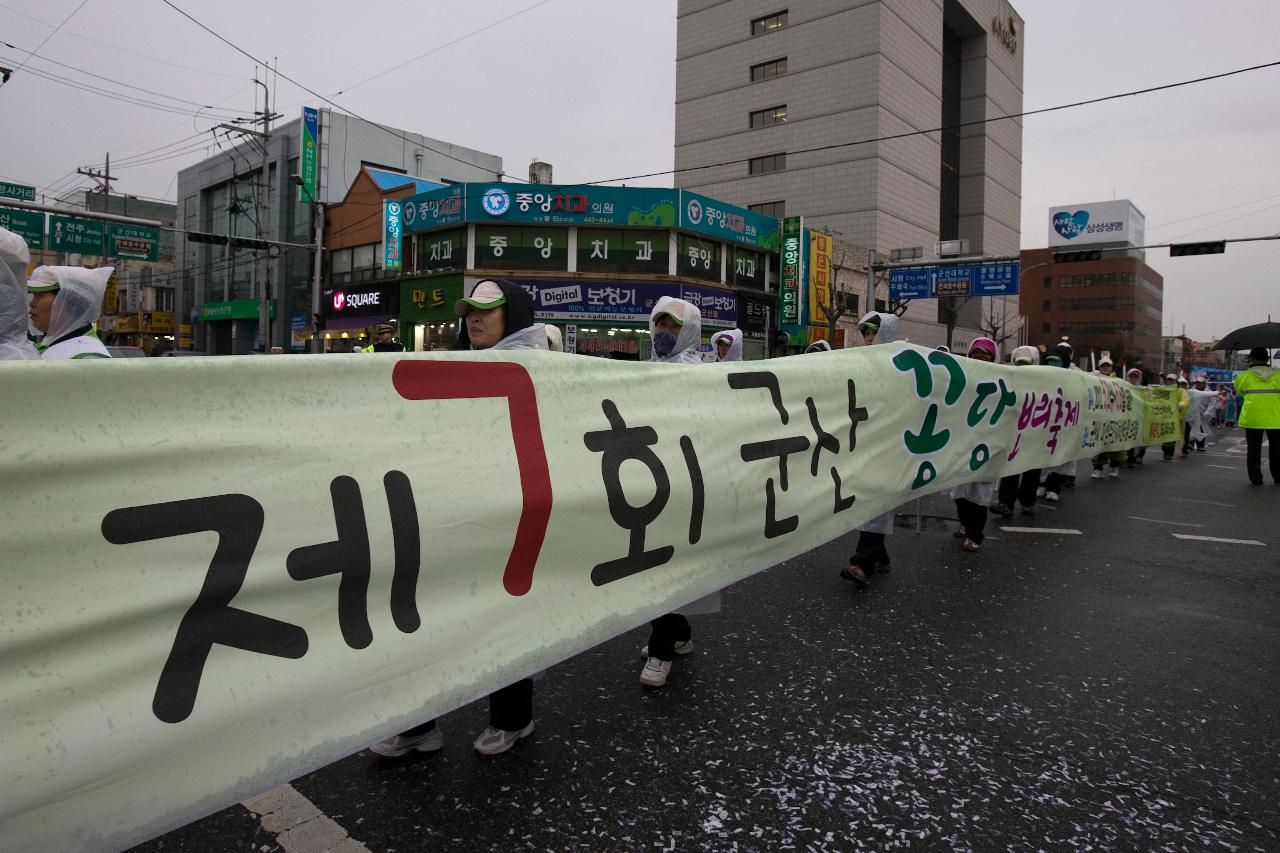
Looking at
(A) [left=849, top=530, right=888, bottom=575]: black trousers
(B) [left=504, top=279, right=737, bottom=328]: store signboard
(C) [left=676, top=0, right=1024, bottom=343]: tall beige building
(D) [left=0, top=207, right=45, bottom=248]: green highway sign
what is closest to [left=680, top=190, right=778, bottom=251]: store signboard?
(B) [left=504, top=279, right=737, bottom=328]: store signboard

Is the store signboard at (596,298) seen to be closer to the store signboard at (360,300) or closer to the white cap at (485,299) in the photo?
the store signboard at (360,300)

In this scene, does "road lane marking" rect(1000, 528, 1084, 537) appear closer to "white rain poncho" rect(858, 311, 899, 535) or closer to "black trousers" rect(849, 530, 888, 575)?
"white rain poncho" rect(858, 311, 899, 535)

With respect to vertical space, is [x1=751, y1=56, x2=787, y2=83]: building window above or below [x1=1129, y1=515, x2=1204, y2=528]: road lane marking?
above

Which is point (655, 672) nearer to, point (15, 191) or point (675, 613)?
point (675, 613)

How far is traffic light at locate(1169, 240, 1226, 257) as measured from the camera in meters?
20.2

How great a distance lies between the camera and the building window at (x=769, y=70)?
44000 millimetres

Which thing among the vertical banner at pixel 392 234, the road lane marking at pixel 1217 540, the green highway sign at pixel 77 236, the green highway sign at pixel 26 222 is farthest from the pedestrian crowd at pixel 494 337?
the vertical banner at pixel 392 234

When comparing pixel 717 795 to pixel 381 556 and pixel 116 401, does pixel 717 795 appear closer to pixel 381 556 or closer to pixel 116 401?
pixel 381 556

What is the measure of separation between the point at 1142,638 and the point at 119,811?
4.35 meters

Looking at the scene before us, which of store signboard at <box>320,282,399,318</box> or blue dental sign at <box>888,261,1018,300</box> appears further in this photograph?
store signboard at <box>320,282,399,318</box>

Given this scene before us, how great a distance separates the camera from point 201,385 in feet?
5.13

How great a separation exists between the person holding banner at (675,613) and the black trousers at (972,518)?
2.98 meters

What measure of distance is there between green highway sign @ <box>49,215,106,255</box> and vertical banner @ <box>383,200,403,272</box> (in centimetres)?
947

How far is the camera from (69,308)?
3020mm
